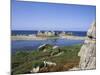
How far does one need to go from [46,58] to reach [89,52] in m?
0.53

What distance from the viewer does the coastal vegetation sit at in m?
2.06

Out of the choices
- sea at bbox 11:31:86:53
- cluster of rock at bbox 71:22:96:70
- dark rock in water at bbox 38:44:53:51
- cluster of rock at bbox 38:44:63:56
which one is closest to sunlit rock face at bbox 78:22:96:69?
cluster of rock at bbox 71:22:96:70

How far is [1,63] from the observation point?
201 centimetres

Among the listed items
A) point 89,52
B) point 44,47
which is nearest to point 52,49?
point 44,47

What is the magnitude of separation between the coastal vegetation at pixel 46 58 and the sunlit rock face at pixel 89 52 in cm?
6

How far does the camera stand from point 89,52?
2.33 meters

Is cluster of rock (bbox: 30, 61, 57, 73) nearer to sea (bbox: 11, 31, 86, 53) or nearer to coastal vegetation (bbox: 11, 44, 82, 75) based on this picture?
coastal vegetation (bbox: 11, 44, 82, 75)

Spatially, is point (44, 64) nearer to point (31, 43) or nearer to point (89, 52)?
point (31, 43)

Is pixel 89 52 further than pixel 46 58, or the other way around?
pixel 89 52

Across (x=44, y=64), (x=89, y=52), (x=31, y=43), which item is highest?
(x=31, y=43)

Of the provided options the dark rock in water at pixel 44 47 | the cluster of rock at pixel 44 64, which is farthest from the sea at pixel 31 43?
the cluster of rock at pixel 44 64

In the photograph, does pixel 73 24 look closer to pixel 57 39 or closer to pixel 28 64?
pixel 57 39
